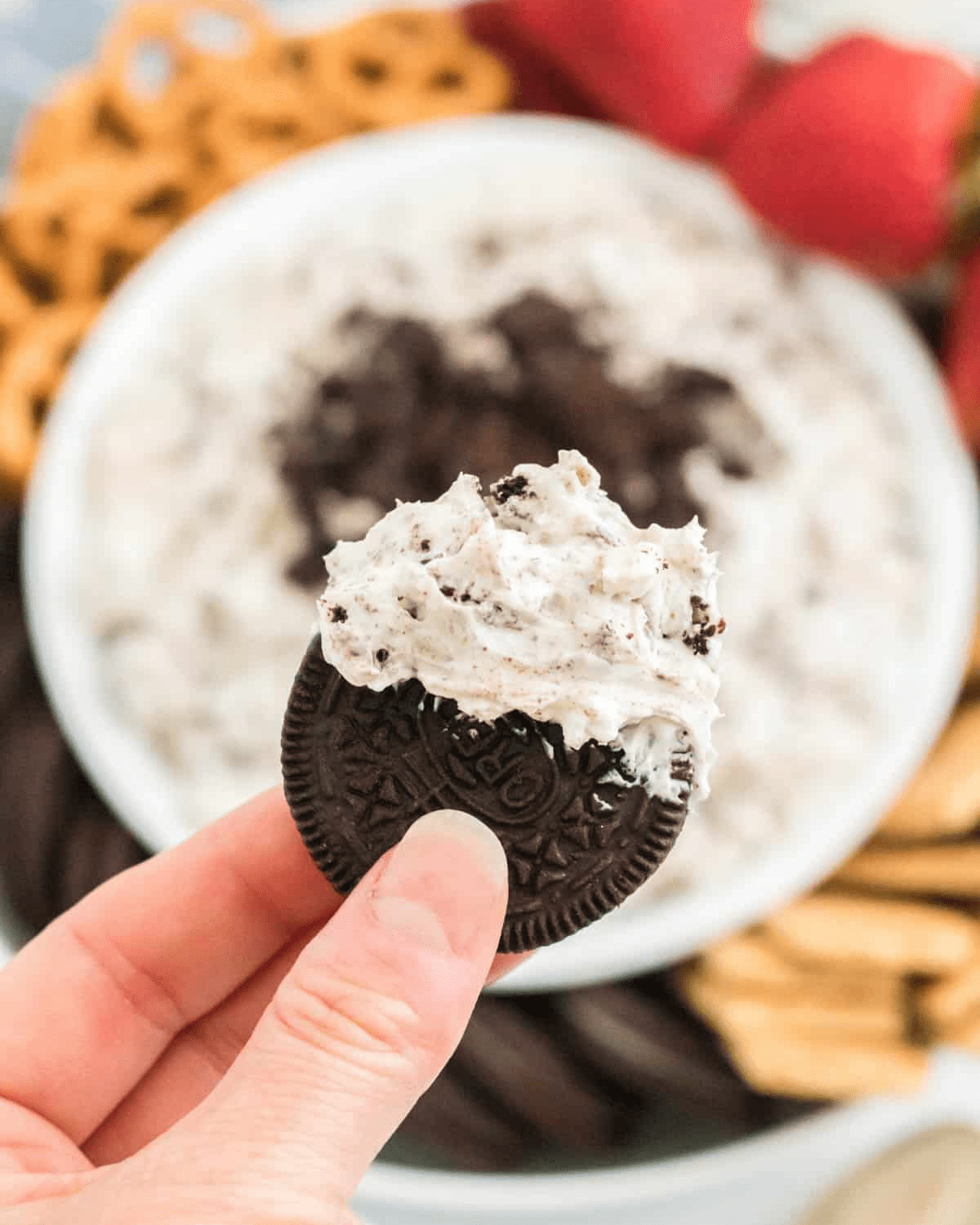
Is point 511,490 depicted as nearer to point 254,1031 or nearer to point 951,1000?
point 254,1031

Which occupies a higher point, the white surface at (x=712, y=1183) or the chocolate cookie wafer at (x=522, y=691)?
the chocolate cookie wafer at (x=522, y=691)

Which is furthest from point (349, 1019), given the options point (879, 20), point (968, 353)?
point (879, 20)

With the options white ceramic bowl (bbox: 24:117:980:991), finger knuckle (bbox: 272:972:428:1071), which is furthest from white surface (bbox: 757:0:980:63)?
finger knuckle (bbox: 272:972:428:1071)

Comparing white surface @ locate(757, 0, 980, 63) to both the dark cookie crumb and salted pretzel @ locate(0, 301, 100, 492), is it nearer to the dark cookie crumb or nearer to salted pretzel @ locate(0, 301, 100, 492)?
salted pretzel @ locate(0, 301, 100, 492)

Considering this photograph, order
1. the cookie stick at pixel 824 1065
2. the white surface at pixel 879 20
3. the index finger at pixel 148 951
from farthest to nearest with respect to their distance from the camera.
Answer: the white surface at pixel 879 20, the cookie stick at pixel 824 1065, the index finger at pixel 148 951

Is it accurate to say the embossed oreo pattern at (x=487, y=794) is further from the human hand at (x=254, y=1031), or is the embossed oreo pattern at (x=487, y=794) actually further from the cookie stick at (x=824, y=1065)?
the cookie stick at (x=824, y=1065)

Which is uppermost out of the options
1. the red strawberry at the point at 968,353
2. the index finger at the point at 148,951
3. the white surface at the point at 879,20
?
the white surface at the point at 879,20

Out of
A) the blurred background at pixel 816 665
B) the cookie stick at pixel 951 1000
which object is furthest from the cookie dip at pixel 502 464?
the cookie stick at pixel 951 1000
